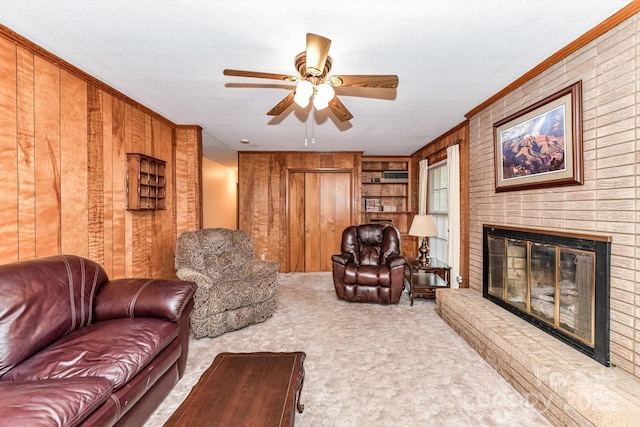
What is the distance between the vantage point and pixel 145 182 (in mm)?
3201

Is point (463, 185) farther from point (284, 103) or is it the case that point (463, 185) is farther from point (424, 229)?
point (284, 103)

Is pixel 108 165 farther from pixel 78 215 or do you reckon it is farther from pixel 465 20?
pixel 465 20

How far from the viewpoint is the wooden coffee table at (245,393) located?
3.75 ft

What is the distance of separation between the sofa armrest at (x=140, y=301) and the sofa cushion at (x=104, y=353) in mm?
90

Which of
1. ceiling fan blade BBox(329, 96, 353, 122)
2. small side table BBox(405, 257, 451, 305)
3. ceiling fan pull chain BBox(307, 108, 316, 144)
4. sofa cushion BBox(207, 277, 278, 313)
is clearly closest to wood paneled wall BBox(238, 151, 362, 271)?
ceiling fan pull chain BBox(307, 108, 316, 144)

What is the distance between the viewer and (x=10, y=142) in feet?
6.15

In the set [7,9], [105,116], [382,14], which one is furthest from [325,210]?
[7,9]

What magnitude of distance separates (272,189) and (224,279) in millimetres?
2729

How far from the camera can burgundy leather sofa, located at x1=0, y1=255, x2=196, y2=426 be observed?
114 centimetres

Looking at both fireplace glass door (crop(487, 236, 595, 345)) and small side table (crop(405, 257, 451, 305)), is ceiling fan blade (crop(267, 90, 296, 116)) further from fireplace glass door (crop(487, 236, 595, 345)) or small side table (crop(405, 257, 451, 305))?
small side table (crop(405, 257, 451, 305))

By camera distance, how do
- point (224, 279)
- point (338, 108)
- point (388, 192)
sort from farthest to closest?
point (388, 192), point (224, 279), point (338, 108)

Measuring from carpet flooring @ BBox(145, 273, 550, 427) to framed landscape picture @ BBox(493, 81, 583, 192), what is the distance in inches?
63.6

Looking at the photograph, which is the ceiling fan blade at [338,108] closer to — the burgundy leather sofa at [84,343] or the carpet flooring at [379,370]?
the burgundy leather sofa at [84,343]

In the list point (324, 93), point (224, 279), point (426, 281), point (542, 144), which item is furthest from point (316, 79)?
point (426, 281)
